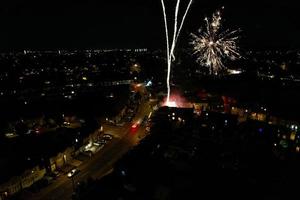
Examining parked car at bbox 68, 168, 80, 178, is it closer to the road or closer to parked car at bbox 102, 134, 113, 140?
the road

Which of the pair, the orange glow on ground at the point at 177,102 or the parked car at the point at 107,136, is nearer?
the parked car at the point at 107,136

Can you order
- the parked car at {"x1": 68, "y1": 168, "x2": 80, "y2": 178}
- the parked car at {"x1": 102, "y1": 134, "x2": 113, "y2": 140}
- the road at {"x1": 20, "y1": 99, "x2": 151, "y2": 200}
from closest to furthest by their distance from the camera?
the road at {"x1": 20, "y1": 99, "x2": 151, "y2": 200} < the parked car at {"x1": 68, "y1": 168, "x2": 80, "y2": 178} < the parked car at {"x1": 102, "y1": 134, "x2": 113, "y2": 140}

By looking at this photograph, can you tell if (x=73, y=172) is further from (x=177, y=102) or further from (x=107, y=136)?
(x=177, y=102)

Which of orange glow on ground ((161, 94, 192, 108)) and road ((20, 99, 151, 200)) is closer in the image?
road ((20, 99, 151, 200))

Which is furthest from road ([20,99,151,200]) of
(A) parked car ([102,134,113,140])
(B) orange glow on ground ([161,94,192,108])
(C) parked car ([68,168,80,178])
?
(B) orange glow on ground ([161,94,192,108])

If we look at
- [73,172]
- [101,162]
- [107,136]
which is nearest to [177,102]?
[107,136]

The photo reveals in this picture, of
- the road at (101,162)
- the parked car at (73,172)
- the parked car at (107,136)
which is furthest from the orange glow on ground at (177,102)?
the parked car at (73,172)

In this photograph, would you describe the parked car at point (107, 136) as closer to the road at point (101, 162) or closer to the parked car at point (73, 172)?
the road at point (101, 162)

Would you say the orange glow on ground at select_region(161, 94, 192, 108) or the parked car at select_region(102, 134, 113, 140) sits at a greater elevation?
the orange glow on ground at select_region(161, 94, 192, 108)

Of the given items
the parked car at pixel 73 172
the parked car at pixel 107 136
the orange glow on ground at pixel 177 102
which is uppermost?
the orange glow on ground at pixel 177 102
